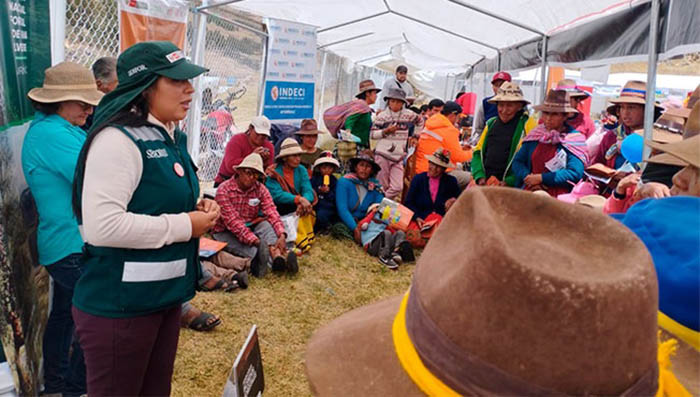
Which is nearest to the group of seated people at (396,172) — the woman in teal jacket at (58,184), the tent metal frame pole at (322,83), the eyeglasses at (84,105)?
the eyeglasses at (84,105)

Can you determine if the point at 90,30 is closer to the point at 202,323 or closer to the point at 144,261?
the point at 202,323

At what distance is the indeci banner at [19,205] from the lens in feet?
7.14

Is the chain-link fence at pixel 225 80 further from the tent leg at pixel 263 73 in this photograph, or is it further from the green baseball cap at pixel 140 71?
the green baseball cap at pixel 140 71

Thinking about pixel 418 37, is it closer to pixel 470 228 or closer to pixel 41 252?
pixel 41 252

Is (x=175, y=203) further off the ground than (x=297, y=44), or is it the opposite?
(x=297, y=44)

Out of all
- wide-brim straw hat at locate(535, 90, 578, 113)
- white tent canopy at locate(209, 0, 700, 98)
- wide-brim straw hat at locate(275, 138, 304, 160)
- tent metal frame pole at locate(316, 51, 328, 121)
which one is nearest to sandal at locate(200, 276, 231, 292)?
wide-brim straw hat at locate(275, 138, 304, 160)

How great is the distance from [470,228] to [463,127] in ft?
41.1

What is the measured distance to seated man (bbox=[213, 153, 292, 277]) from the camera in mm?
4848

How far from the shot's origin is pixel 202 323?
369 cm

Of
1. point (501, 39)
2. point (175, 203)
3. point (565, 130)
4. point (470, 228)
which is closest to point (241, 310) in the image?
point (175, 203)

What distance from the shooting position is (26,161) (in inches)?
92.3

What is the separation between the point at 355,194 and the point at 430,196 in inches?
35.1

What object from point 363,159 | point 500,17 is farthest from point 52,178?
point 500,17

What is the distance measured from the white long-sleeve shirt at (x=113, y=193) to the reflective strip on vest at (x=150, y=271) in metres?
0.09
